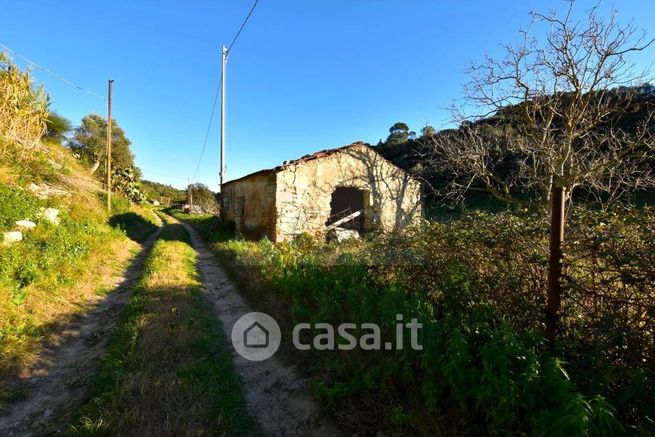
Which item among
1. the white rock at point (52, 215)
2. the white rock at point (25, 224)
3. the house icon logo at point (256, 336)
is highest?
the white rock at point (52, 215)

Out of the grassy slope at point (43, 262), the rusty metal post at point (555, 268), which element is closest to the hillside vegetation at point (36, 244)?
the grassy slope at point (43, 262)

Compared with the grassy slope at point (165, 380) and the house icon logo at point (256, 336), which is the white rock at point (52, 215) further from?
the house icon logo at point (256, 336)

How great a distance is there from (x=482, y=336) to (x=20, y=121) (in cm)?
1195

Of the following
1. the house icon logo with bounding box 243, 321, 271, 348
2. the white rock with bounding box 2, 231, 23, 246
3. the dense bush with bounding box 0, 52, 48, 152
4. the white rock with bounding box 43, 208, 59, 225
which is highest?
the dense bush with bounding box 0, 52, 48, 152

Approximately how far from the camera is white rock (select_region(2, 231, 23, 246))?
6.98 meters

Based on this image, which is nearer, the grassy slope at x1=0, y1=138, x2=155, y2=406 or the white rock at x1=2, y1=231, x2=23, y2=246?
the grassy slope at x1=0, y1=138, x2=155, y2=406

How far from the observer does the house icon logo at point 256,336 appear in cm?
508

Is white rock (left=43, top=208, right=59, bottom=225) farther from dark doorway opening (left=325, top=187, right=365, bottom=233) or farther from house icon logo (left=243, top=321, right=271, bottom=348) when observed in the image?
dark doorway opening (left=325, top=187, right=365, bottom=233)

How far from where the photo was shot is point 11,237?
23.6ft

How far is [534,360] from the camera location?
85.1 inches

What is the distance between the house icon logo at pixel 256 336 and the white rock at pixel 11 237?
542cm

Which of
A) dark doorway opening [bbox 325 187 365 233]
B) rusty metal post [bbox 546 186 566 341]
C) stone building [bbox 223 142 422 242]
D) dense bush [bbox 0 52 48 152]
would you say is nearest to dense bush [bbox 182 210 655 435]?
rusty metal post [bbox 546 186 566 341]

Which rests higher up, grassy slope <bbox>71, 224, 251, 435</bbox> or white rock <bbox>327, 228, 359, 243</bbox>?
white rock <bbox>327, 228, 359, 243</bbox>

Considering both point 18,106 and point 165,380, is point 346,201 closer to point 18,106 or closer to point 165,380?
point 18,106
